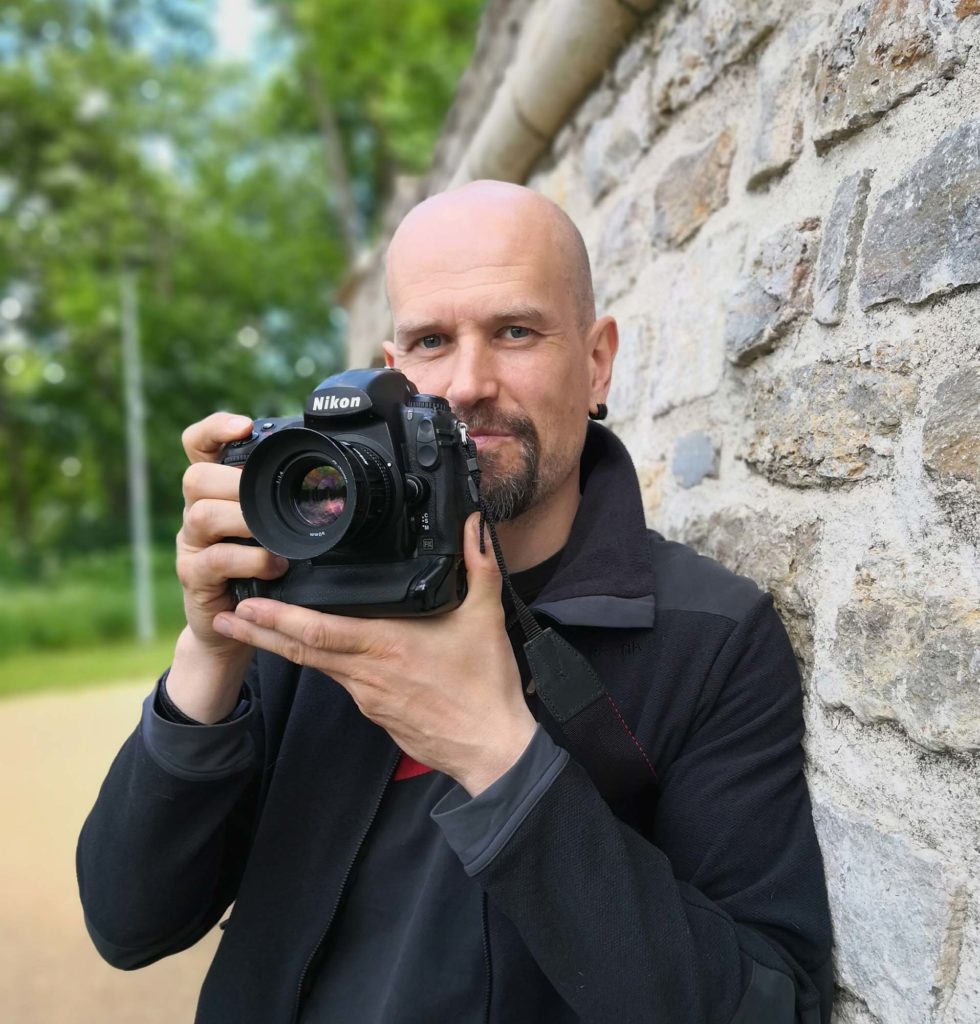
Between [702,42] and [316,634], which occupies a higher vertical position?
[702,42]

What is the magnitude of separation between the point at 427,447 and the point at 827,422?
571mm

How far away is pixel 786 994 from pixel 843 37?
1.29 metres

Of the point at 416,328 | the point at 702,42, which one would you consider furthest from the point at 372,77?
the point at 416,328

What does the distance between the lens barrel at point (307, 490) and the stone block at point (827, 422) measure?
0.62 metres

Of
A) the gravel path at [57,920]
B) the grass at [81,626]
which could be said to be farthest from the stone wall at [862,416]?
the grass at [81,626]

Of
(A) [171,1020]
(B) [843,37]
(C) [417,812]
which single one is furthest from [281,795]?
(A) [171,1020]

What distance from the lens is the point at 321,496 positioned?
126 centimetres

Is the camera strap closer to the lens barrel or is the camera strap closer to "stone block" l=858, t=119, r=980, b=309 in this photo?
the lens barrel

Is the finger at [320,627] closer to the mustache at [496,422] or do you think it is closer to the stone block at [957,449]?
the mustache at [496,422]

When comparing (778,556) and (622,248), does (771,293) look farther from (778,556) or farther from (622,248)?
(622,248)

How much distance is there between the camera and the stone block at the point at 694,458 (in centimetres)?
182

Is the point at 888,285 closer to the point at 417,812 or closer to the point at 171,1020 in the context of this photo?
the point at 417,812

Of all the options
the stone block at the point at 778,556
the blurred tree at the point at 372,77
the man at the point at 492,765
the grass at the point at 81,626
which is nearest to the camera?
the man at the point at 492,765

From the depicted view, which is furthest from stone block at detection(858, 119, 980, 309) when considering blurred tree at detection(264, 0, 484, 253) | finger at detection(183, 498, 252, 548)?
blurred tree at detection(264, 0, 484, 253)
